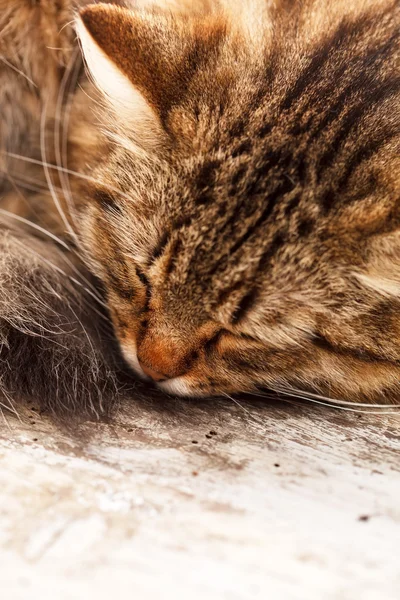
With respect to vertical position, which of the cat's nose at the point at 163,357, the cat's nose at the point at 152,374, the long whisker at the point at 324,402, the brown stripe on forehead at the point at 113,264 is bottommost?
the long whisker at the point at 324,402

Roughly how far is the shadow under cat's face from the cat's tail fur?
0.10 m

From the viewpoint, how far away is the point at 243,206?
94 centimetres

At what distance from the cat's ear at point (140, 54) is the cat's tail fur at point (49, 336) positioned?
0.35m

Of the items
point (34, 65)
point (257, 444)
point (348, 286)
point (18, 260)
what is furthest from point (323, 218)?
point (34, 65)

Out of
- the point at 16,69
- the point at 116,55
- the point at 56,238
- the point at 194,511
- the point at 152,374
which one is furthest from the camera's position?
the point at 16,69

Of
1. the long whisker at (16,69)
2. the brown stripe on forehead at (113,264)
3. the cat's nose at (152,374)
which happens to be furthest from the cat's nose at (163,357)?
the long whisker at (16,69)

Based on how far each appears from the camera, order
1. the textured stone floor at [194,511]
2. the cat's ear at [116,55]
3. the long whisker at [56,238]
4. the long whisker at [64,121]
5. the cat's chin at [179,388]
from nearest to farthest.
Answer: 1. the textured stone floor at [194,511]
2. the cat's ear at [116,55]
3. the cat's chin at [179,388]
4. the long whisker at [56,238]
5. the long whisker at [64,121]

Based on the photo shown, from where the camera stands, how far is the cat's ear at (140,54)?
0.92m

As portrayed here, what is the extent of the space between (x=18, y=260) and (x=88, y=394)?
1.07 feet

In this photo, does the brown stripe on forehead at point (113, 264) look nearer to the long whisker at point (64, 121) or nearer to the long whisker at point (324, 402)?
the long whisker at point (64, 121)

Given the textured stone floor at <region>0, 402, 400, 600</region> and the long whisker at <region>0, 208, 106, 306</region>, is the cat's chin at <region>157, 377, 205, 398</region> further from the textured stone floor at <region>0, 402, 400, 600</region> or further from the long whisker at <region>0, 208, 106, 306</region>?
the long whisker at <region>0, 208, 106, 306</region>

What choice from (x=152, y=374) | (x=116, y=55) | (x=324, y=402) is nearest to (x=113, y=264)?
(x=152, y=374)

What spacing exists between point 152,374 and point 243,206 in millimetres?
340

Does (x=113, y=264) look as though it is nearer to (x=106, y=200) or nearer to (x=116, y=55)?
(x=106, y=200)
